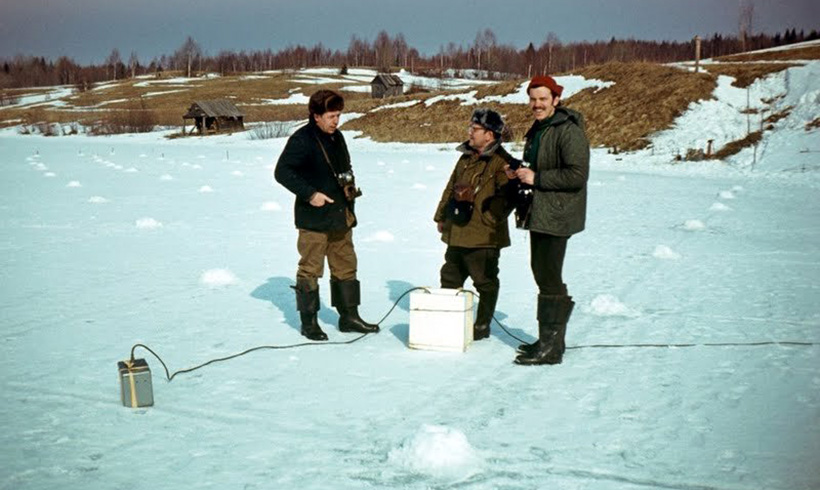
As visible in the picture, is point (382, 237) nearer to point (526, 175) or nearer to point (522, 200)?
point (522, 200)

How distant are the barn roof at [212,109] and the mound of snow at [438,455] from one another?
46.0 m

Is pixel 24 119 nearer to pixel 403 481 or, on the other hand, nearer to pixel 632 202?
pixel 632 202

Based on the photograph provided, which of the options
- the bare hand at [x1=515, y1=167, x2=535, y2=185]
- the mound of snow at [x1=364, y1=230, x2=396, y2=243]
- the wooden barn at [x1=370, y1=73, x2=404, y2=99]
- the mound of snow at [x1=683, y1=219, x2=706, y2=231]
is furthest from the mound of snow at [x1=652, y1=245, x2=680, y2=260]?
the wooden barn at [x1=370, y1=73, x2=404, y2=99]

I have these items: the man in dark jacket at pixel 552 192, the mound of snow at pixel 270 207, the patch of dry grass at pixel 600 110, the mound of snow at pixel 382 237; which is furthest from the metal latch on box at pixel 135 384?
the patch of dry grass at pixel 600 110

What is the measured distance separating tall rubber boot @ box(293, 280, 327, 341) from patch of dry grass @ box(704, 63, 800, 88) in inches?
1089

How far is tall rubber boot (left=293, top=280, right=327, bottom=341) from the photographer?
18.3 feet

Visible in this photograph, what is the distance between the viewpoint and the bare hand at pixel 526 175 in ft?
15.1

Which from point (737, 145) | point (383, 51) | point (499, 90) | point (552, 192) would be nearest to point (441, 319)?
point (552, 192)

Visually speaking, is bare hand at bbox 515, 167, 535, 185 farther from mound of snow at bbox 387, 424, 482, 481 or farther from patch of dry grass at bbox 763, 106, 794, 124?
patch of dry grass at bbox 763, 106, 794, 124

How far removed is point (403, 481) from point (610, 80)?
33.0 m

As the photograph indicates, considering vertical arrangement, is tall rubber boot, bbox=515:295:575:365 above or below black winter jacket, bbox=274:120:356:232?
below

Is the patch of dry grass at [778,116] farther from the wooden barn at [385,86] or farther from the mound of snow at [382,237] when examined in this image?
the wooden barn at [385,86]

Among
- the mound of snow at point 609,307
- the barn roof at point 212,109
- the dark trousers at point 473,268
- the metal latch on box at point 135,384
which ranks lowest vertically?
the mound of snow at point 609,307

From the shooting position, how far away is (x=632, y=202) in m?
14.3
